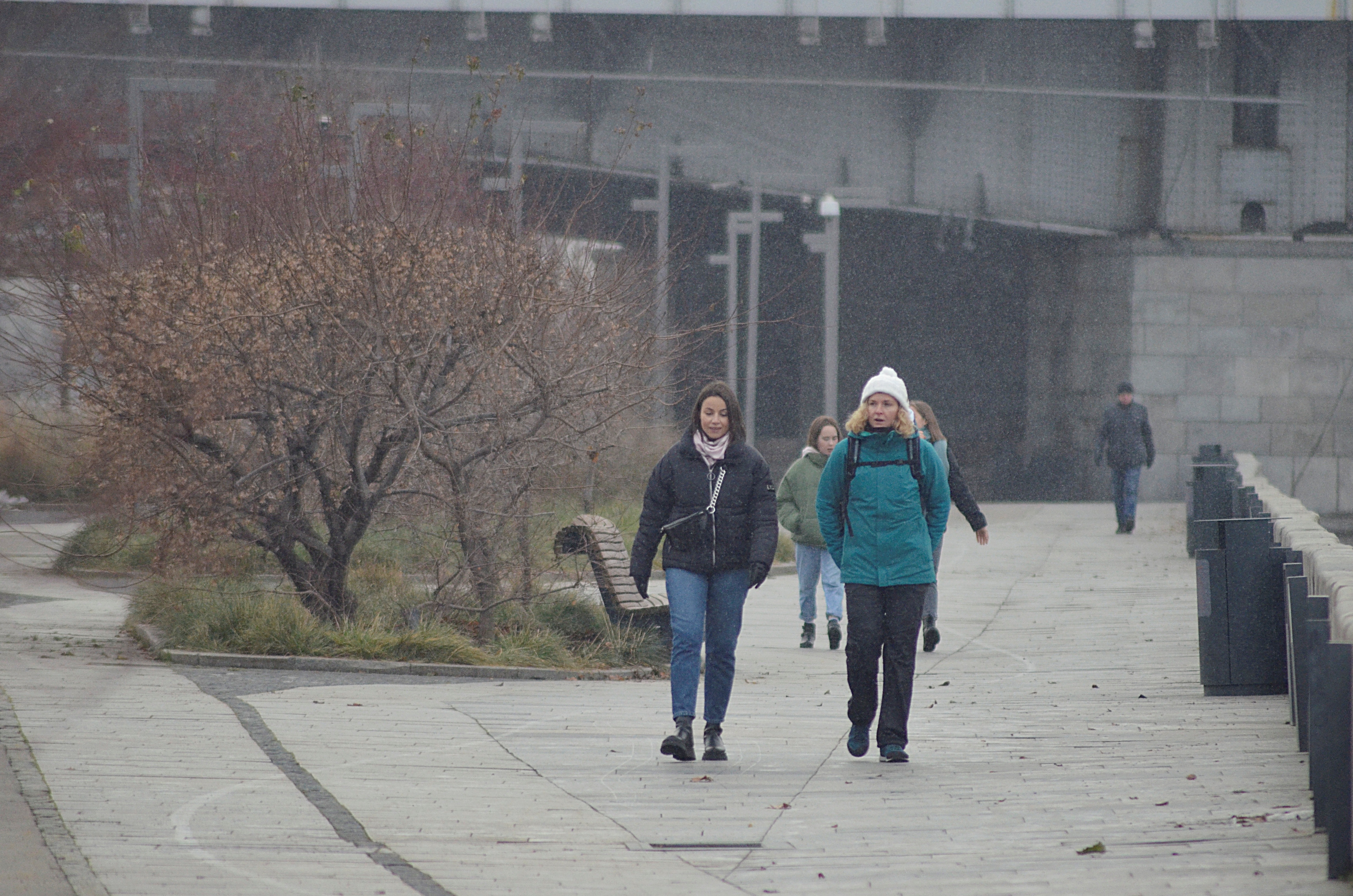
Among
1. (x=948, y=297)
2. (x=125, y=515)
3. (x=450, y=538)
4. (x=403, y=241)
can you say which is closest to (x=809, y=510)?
(x=450, y=538)

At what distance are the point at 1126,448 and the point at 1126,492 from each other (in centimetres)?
77

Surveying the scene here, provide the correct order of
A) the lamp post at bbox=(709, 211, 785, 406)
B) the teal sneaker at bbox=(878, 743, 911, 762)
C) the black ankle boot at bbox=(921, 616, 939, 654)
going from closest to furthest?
the teal sneaker at bbox=(878, 743, 911, 762), the black ankle boot at bbox=(921, 616, 939, 654), the lamp post at bbox=(709, 211, 785, 406)

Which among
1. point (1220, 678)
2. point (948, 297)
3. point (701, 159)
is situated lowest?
point (1220, 678)

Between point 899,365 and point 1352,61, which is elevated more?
point 1352,61

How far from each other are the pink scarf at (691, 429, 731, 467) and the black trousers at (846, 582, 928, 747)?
32.0 inches

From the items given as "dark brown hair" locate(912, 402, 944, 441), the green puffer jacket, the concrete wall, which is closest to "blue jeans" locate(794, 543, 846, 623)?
the green puffer jacket

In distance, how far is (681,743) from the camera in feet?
24.6

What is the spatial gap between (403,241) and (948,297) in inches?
1100

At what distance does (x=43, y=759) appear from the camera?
23.9 ft

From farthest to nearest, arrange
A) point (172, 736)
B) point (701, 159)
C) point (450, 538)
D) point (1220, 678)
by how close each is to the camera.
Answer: point (701, 159), point (450, 538), point (1220, 678), point (172, 736)

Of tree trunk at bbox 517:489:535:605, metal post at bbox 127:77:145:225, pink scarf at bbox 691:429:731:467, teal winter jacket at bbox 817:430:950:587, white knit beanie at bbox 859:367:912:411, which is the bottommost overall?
tree trunk at bbox 517:489:535:605

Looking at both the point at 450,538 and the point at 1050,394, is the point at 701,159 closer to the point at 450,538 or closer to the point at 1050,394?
the point at 1050,394

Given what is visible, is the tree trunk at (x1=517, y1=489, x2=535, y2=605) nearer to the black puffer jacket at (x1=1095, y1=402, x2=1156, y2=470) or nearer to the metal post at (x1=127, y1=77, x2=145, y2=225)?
the metal post at (x1=127, y1=77, x2=145, y2=225)

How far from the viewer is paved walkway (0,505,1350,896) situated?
5.55 metres
